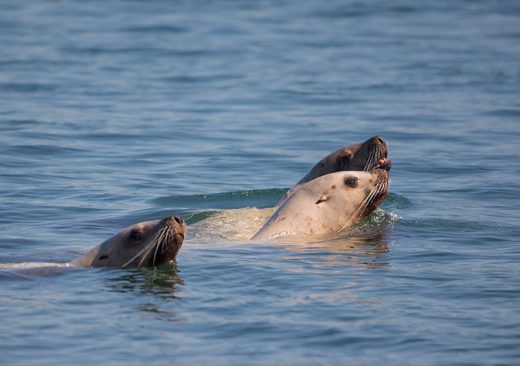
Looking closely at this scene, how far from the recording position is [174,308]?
29.7 ft

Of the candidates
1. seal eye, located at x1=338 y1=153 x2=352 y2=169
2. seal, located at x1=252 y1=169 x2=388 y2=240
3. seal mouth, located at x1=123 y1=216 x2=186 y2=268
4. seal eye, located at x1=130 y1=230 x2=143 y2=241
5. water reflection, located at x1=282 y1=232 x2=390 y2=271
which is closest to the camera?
seal mouth, located at x1=123 y1=216 x2=186 y2=268

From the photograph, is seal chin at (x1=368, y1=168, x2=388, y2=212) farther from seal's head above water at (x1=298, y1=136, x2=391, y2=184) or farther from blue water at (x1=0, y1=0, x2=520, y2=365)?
seal's head above water at (x1=298, y1=136, x2=391, y2=184)

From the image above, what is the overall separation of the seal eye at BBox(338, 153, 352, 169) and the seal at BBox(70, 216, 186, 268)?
303 centimetres

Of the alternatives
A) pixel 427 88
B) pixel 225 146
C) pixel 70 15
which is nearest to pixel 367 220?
pixel 225 146

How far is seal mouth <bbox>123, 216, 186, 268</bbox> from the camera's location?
988 cm

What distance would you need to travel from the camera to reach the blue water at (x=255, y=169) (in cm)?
851

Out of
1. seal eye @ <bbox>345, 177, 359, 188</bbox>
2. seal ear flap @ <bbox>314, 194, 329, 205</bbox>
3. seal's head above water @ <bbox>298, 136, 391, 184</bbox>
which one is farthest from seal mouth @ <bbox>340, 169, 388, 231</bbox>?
seal's head above water @ <bbox>298, 136, 391, 184</bbox>

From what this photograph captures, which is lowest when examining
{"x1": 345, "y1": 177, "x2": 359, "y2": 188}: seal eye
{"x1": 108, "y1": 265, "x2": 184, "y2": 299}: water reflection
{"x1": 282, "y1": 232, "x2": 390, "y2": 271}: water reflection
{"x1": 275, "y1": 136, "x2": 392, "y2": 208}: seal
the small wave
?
{"x1": 282, "y1": 232, "x2": 390, "y2": 271}: water reflection

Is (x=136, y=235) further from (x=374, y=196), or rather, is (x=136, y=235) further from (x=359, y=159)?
(x=359, y=159)

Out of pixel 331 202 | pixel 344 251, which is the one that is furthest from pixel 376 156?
pixel 344 251

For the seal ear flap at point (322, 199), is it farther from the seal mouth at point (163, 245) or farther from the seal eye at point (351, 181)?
the seal mouth at point (163, 245)

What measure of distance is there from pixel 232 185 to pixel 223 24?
58.1ft

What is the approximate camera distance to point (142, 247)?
10109 millimetres

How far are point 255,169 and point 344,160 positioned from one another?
13.1ft
